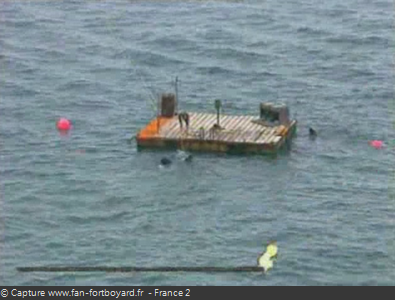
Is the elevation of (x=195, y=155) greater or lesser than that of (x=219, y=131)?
lesser

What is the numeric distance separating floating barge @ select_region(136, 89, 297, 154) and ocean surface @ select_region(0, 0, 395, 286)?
0.89 metres

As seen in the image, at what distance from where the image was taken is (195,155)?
101m

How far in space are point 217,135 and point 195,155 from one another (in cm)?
194

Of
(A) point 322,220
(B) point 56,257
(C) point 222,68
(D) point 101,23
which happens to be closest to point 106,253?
(B) point 56,257

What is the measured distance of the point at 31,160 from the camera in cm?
10056

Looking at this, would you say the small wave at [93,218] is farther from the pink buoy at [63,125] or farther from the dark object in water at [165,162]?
the pink buoy at [63,125]

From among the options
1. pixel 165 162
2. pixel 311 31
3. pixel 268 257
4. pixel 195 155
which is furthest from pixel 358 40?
pixel 268 257

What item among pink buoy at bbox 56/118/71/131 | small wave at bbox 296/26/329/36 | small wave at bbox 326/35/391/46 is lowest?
pink buoy at bbox 56/118/71/131

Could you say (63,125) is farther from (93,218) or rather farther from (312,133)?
(93,218)

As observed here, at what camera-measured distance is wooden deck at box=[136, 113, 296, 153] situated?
100 m

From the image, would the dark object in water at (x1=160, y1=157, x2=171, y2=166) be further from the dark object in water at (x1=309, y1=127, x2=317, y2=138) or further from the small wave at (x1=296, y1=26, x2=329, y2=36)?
the small wave at (x1=296, y1=26, x2=329, y2=36)

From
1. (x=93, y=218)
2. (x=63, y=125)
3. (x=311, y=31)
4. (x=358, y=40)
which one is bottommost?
(x=93, y=218)

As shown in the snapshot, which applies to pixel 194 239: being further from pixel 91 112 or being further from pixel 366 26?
pixel 366 26

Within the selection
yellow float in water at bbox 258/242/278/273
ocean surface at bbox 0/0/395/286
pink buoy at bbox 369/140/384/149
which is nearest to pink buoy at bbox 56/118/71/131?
ocean surface at bbox 0/0/395/286
